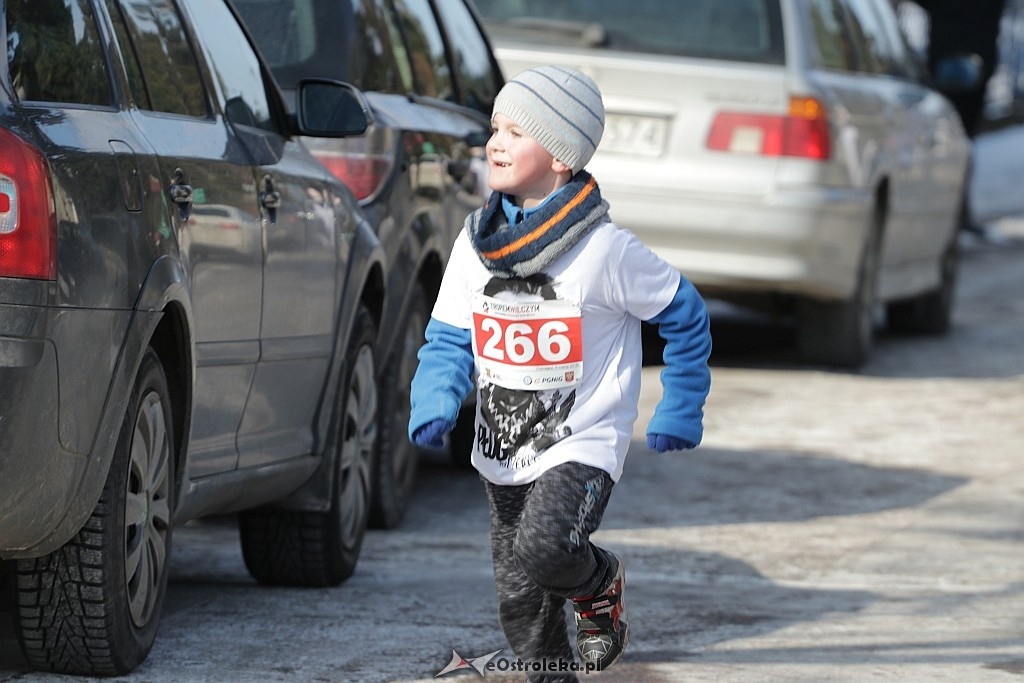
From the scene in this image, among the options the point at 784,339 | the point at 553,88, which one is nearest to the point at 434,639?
the point at 553,88

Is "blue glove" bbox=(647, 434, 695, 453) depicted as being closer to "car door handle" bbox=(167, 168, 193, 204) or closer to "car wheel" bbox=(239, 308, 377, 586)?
"car door handle" bbox=(167, 168, 193, 204)

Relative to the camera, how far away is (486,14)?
10.5 m

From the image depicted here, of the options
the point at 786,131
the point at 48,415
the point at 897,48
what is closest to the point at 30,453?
the point at 48,415

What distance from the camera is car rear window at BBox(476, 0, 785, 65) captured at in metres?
10.2

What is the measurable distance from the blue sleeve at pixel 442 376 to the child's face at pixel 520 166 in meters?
0.30

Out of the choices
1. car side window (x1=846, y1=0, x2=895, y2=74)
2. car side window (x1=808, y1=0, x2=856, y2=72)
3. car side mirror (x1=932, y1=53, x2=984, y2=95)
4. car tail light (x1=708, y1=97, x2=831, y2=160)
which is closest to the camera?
car tail light (x1=708, y1=97, x2=831, y2=160)

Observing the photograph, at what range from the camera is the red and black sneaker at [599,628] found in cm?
412

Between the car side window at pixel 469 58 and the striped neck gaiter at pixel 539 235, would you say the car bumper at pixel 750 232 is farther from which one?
the striped neck gaiter at pixel 539 235

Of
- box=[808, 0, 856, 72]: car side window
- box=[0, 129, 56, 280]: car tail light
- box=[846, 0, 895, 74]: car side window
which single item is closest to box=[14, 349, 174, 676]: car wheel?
box=[0, 129, 56, 280]: car tail light

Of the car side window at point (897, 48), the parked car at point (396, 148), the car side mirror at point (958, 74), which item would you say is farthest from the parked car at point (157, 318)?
the car side mirror at point (958, 74)

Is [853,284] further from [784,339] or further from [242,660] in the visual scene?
[242,660]

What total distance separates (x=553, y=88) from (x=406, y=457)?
10.3 feet

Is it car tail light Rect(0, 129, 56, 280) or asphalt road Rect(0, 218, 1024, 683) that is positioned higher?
car tail light Rect(0, 129, 56, 280)

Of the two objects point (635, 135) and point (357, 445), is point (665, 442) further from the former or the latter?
point (635, 135)
